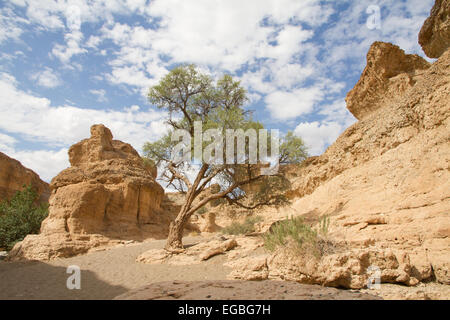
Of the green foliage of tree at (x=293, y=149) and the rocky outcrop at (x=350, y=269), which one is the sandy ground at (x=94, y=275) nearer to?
the rocky outcrop at (x=350, y=269)

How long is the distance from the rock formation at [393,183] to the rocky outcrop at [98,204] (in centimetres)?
947

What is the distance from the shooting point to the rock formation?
616 centimetres

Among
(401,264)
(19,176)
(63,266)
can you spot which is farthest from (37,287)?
(19,176)

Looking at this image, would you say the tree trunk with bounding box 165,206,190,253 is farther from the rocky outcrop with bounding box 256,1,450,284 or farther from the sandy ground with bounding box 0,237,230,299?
the rocky outcrop with bounding box 256,1,450,284

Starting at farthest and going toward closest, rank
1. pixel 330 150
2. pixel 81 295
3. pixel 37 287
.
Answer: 1. pixel 330 150
2. pixel 37 287
3. pixel 81 295

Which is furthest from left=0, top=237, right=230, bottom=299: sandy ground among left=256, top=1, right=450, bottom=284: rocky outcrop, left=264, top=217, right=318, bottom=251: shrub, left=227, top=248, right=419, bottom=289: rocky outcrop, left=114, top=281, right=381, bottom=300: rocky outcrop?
left=256, top=1, right=450, bottom=284: rocky outcrop

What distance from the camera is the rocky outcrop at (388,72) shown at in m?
20.0

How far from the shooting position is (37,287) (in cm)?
771

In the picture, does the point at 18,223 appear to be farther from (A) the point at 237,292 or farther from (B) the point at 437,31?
(B) the point at 437,31

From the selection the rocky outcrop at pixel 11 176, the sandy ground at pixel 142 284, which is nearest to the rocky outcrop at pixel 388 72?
the sandy ground at pixel 142 284

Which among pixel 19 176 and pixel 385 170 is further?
pixel 19 176

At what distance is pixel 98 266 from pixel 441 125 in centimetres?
1464
